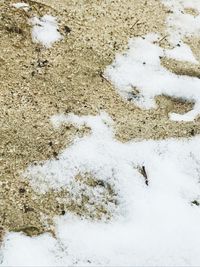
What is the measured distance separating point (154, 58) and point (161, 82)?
481 mm

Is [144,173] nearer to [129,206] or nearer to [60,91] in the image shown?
[129,206]

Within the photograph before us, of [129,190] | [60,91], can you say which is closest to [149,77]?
[60,91]

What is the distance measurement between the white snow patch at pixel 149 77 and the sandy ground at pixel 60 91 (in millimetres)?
96

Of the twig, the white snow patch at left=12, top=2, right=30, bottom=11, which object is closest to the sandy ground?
the white snow patch at left=12, top=2, right=30, bottom=11

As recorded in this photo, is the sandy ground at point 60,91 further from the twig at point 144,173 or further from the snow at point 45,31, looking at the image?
A: the twig at point 144,173

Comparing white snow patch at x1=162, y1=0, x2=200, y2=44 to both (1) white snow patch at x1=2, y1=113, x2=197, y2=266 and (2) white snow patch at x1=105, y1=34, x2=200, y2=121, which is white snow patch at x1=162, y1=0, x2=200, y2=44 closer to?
(2) white snow patch at x1=105, y1=34, x2=200, y2=121

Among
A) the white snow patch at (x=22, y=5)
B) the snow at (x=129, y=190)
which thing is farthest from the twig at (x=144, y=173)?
the white snow patch at (x=22, y=5)

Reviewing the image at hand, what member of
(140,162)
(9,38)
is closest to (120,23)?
(9,38)

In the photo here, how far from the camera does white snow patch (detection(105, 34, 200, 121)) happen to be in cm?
523

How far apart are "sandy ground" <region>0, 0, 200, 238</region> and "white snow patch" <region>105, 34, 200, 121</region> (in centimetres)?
10

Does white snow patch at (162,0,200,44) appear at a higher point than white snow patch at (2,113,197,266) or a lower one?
higher

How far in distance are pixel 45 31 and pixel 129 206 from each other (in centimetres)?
261

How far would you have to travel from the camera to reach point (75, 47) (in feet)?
18.3

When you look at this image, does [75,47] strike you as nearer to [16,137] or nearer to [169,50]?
[169,50]
